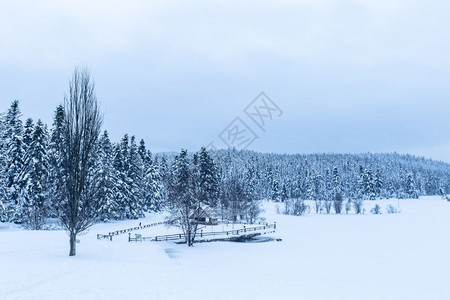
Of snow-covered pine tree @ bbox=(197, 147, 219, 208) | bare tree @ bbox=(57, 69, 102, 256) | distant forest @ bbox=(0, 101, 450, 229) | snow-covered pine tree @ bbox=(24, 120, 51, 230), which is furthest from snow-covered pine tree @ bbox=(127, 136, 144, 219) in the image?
bare tree @ bbox=(57, 69, 102, 256)

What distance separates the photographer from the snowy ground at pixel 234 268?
563 inches

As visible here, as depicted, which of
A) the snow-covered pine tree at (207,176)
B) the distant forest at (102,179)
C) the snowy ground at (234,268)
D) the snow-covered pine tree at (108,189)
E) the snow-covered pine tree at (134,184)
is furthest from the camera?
the snow-covered pine tree at (207,176)

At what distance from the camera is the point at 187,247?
37.1 meters

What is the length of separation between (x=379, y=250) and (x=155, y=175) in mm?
44232

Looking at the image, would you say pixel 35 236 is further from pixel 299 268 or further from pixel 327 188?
pixel 327 188

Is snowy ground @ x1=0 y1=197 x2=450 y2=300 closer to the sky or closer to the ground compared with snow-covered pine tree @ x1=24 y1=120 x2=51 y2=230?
closer to the ground

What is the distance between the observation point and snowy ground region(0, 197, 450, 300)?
14.3 m

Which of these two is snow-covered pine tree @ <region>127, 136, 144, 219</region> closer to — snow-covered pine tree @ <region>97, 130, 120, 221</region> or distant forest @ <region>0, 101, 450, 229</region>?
distant forest @ <region>0, 101, 450, 229</region>

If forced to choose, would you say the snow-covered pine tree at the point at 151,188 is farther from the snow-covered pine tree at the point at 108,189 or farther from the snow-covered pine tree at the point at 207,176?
the snow-covered pine tree at the point at 108,189

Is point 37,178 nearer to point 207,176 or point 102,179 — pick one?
point 102,179

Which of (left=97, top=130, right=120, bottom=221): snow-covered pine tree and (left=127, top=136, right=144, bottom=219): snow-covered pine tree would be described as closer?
(left=97, top=130, right=120, bottom=221): snow-covered pine tree

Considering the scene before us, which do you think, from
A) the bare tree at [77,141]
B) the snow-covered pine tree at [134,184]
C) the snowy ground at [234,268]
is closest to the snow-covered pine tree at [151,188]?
the snow-covered pine tree at [134,184]

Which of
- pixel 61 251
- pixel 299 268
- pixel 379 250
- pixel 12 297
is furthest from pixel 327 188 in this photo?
pixel 12 297

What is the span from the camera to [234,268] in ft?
84.8
